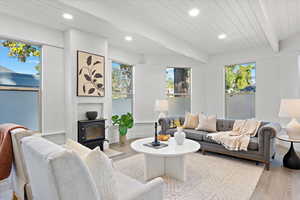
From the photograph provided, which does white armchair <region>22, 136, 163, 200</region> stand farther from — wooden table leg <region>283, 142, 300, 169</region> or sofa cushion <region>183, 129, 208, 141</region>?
wooden table leg <region>283, 142, 300, 169</region>

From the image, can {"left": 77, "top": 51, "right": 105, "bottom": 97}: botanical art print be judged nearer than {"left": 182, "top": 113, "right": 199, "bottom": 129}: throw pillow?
Yes

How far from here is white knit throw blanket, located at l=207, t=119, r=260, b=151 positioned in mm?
3218

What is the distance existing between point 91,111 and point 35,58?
1.56 m

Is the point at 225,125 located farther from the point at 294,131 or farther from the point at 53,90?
the point at 53,90

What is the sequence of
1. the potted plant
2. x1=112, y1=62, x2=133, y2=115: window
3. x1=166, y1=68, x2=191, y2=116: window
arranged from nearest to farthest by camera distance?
the potted plant → x1=112, y1=62, x2=133, y2=115: window → x1=166, y1=68, x2=191, y2=116: window

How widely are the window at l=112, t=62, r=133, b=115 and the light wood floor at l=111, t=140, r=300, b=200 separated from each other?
3.78 metres

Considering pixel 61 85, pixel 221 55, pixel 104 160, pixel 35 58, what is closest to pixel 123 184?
pixel 104 160

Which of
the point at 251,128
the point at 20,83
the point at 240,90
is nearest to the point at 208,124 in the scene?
the point at 251,128

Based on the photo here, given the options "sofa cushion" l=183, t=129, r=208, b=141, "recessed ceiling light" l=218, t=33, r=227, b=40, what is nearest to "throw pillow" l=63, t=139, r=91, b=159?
"sofa cushion" l=183, t=129, r=208, b=141

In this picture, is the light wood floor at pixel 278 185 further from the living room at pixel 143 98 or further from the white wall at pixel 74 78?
the white wall at pixel 74 78

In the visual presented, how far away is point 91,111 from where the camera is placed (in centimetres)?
381

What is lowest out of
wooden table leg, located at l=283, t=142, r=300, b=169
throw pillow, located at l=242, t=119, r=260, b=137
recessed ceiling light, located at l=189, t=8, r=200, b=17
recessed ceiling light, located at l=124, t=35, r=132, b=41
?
wooden table leg, located at l=283, t=142, r=300, b=169

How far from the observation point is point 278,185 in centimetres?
239

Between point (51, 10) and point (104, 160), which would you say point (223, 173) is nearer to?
point (104, 160)
